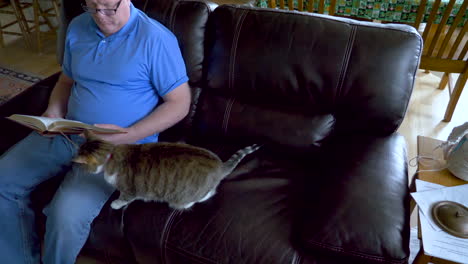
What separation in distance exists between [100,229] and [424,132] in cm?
217

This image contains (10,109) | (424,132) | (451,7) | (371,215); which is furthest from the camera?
(424,132)

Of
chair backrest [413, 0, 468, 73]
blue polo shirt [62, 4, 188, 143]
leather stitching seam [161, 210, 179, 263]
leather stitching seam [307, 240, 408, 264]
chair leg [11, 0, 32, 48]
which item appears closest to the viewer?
leather stitching seam [307, 240, 408, 264]

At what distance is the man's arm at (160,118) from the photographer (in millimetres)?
1329

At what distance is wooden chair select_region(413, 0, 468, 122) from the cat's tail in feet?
5.13

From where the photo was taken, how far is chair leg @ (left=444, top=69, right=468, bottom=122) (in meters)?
2.21

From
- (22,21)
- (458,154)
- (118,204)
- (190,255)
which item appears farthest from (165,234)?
(22,21)

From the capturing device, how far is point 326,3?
232 centimetres

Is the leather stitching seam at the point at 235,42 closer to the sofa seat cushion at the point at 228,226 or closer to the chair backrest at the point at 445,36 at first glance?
the sofa seat cushion at the point at 228,226

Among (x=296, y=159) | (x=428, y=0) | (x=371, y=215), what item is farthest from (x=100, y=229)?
(x=428, y=0)

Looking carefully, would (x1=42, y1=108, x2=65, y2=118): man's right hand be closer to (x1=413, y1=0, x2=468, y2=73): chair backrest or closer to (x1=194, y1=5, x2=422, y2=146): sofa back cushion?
(x1=194, y1=5, x2=422, y2=146): sofa back cushion

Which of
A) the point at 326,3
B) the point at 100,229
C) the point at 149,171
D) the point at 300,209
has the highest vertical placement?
the point at 326,3

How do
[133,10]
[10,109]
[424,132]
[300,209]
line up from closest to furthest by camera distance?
1. [300,209]
2. [133,10]
3. [10,109]
4. [424,132]

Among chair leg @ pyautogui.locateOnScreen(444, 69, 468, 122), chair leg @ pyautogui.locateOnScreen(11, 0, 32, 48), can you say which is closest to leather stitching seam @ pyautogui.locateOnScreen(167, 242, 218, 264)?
chair leg @ pyautogui.locateOnScreen(444, 69, 468, 122)

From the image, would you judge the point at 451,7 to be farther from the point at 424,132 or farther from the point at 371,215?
the point at 371,215
